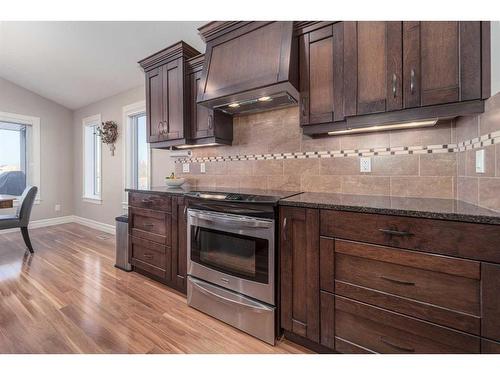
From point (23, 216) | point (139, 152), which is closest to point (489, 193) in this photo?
point (139, 152)

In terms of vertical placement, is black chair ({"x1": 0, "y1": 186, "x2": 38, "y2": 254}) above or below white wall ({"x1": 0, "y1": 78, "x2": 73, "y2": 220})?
below

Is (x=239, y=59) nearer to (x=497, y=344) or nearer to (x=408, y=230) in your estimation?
(x=408, y=230)

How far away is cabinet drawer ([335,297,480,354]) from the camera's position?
104 cm

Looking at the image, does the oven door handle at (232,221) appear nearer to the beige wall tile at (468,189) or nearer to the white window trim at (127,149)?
the beige wall tile at (468,189)

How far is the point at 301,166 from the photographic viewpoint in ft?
6.89

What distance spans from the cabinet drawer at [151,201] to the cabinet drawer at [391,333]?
1.62m

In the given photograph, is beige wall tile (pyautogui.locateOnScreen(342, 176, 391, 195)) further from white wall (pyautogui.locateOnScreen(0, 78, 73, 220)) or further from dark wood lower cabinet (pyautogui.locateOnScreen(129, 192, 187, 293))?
white wall (pyautogui.locateOnScreen(0, 78, 73, 220))

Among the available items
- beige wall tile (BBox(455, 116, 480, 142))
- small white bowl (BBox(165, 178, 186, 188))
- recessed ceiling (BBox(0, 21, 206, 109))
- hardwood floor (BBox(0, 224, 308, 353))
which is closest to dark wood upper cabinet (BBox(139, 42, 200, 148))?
recessed ceiling (BBox(0, 21, 206, 109))

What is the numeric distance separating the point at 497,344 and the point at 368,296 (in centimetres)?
49

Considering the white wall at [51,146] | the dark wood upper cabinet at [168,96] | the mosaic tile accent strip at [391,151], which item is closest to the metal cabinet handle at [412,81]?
the mosaic tile accent strip at [391,151]

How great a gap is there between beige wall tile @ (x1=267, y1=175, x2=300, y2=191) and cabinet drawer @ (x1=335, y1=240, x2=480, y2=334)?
0.91 meters

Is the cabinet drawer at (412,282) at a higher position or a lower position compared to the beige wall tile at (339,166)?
lower

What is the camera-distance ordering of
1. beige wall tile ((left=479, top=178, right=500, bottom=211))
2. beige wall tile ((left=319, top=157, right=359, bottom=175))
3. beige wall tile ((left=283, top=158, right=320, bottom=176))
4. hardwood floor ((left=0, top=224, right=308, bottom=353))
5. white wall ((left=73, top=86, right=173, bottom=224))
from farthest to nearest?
1. white wall ((left=73, top=86, right=173, bottom=224))
2. beige wall tile ((left=283, top=158, right=320, bottom=176))
3. beige wall tile ((left=319, top=157, right=359, bottom=175))
4. hardwood floor ((left=0, top=224, right=308, bottom=353))
5. beige wall tile ((left=479, top=178, right=500, bottom=211))

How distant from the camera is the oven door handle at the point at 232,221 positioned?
1.53 meters
